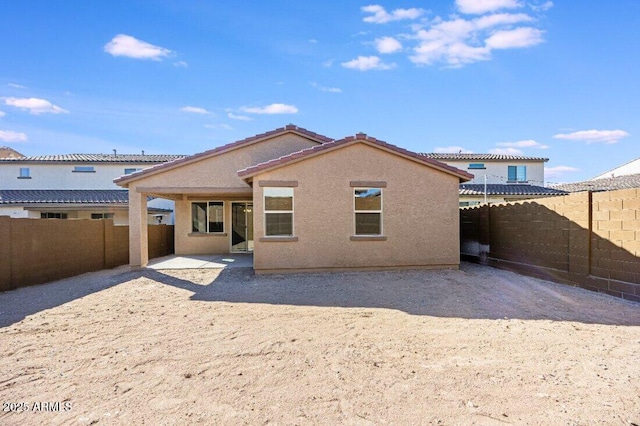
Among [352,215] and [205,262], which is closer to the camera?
[352,215]

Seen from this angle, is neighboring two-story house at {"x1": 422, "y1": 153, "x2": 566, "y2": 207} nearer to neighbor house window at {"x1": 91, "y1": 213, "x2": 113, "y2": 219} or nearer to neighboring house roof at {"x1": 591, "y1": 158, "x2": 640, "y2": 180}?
neighboring house roof at {"x1": 591, "y1": 158, "x2": 640, "y2": 180}

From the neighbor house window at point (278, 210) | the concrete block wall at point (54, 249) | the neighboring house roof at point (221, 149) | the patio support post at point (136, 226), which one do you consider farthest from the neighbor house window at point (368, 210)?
the concrete block wall at point (54, 249)

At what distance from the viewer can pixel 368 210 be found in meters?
11.4

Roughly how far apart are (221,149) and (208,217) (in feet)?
16.8

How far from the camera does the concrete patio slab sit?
12789 millimetres

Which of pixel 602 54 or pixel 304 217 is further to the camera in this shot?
pixel 602 54

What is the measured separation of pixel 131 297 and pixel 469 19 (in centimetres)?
1251

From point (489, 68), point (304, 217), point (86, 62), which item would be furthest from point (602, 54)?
point (86, 62)

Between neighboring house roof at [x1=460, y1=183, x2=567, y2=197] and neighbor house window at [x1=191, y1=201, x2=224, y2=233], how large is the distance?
1918 centimetres

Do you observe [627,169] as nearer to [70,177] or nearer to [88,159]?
[88,159]

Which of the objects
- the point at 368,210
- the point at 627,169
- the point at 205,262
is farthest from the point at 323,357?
the point at 627,169

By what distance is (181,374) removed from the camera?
4238 millimetres

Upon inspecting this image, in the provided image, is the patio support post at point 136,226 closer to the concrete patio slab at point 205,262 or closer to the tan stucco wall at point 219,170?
the tan stucco wall at point 219,170

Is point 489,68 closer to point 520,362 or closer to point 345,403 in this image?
point 520,362
